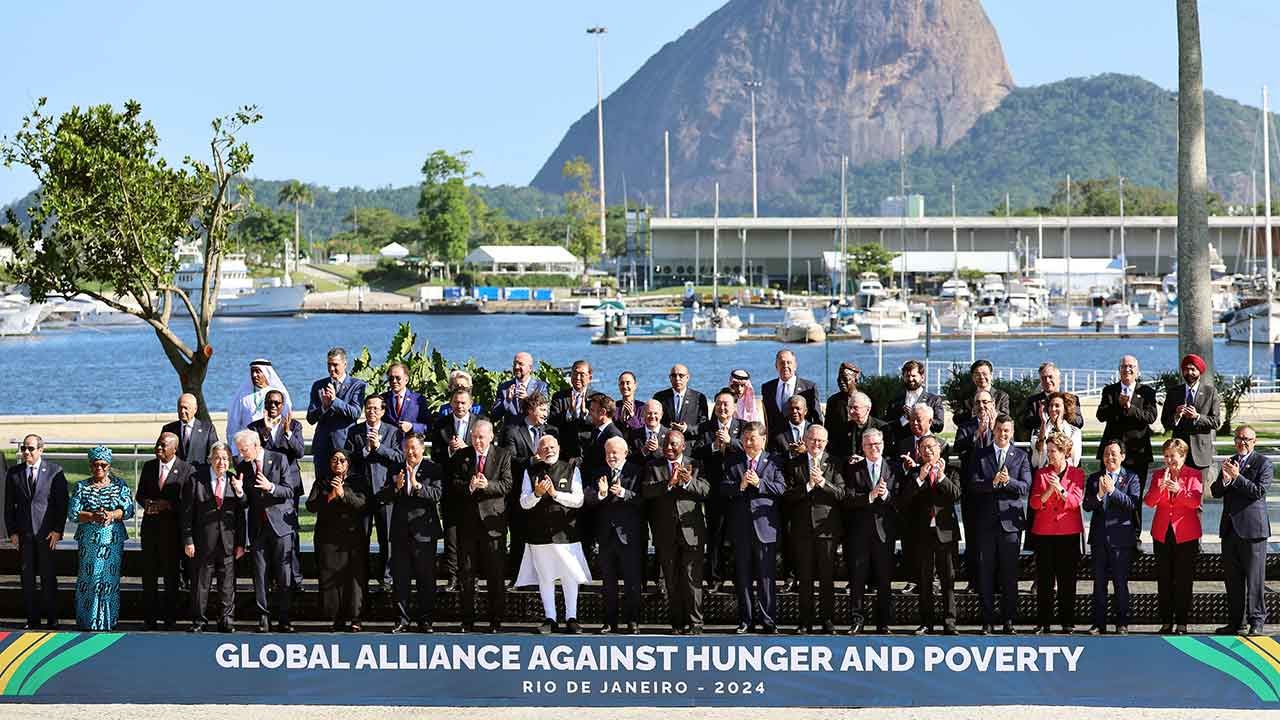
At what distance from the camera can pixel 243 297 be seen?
5015 inches

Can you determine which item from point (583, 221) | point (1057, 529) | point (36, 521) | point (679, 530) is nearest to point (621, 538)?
point (679, 530)

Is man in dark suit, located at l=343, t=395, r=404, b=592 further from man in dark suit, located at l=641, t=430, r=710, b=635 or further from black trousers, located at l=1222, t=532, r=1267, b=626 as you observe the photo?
black trousers, located at l=1222, t=532, r=1267, b=626

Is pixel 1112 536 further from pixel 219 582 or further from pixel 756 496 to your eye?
pixel 219 582

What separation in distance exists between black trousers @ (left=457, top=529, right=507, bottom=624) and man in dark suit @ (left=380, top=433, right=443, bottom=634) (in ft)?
0.77

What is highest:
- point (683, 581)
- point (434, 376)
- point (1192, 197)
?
point (1192, 197)

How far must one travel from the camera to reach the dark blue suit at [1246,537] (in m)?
11.2

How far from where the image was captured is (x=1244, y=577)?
11.3 metres

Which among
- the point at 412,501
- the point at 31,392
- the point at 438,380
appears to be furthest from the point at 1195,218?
the point at 31,392

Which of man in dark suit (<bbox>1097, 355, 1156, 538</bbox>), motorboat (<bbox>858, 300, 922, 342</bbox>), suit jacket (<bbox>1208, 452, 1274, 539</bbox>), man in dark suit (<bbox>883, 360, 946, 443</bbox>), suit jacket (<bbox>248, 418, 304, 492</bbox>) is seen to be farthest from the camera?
motorboat (<bbox>858, 300, 922, 342</bbox>)

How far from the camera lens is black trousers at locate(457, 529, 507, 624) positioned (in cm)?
1162

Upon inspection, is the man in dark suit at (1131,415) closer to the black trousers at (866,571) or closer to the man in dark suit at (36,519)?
the black trousers at (866,571)

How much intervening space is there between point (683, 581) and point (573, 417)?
6.03ft

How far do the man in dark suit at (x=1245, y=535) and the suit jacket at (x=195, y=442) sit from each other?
749cm

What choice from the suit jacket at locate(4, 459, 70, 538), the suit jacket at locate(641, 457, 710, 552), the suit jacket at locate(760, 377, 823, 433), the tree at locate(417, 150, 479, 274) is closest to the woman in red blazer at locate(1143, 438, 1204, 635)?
the suit jacket at locate(760, 377, 823, 433)
